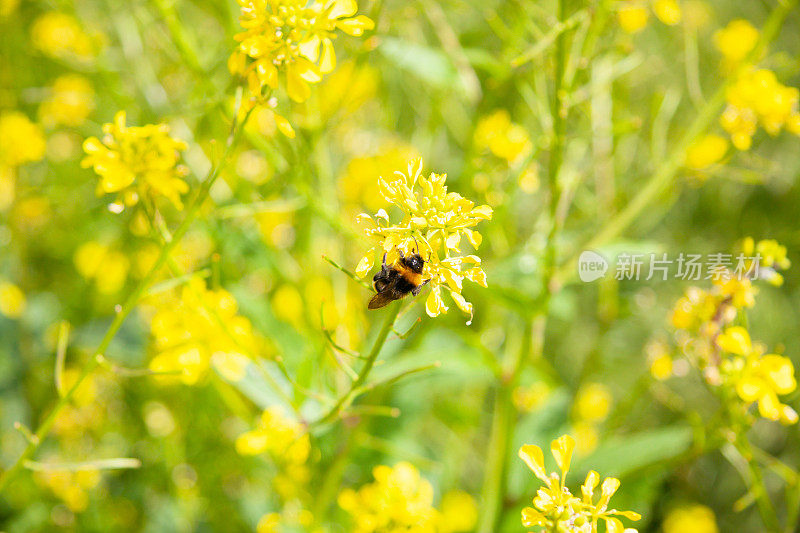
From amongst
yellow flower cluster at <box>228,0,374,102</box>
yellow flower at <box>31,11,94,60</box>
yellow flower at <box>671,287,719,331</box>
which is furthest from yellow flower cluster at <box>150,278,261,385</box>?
yellow flower at <box>31,11,94,60</box>

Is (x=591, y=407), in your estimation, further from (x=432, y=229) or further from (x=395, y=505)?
(x=432, y=229)

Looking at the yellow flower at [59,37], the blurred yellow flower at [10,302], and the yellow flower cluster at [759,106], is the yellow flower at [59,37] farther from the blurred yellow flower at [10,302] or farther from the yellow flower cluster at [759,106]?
the yellow flower cluster at [759,106]

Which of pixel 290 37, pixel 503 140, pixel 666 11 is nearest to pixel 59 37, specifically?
pixel 503 140

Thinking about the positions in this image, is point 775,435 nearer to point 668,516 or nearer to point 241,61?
point 668,516

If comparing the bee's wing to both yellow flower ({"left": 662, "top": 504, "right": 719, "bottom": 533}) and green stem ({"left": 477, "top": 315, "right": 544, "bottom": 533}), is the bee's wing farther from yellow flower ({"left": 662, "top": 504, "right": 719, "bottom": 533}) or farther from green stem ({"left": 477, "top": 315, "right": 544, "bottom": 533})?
yellow flower ({"left": 662, "top": 504, "right": 719, "bottom": 533})

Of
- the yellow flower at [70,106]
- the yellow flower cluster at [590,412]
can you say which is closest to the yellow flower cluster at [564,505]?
the yellow flower cluster at [590,412]

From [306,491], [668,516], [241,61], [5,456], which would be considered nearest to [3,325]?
[5,456]
